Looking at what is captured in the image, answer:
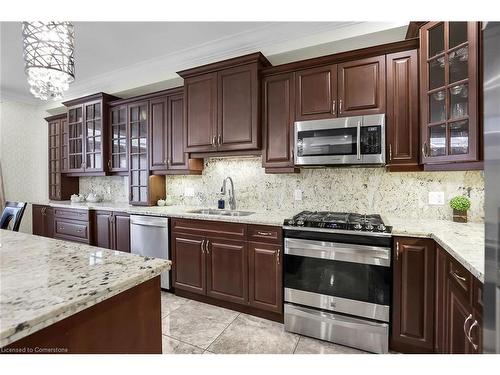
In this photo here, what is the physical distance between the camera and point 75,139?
3975 millimetres

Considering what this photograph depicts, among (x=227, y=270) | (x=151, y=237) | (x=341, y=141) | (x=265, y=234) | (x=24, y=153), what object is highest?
(x=24, y=153)

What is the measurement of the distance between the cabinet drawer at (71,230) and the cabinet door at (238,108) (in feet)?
7.51

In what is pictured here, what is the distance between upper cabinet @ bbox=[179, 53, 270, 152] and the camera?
253cm

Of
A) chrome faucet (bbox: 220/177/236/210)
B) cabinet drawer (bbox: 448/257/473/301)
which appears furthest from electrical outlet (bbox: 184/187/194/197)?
cabinet drawer (bbox: 448/257/473/301)

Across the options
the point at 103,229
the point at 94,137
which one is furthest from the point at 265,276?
the point at 94,137

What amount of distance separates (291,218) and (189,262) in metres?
1.20

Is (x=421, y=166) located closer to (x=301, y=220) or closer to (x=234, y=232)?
(x=301, y=220)

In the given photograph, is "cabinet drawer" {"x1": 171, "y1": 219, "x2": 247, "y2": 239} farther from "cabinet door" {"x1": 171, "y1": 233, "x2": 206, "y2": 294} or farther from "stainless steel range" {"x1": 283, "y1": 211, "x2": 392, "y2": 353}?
"stainless steel range" {"x1": 283, "y1": 211, "x2": 392, "y2": 353}

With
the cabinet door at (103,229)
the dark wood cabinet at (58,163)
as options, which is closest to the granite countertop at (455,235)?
the cabinet door at (103,229)

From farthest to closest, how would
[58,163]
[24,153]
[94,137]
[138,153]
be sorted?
[24,153] → [58,163] → [94,137] → [138,153]

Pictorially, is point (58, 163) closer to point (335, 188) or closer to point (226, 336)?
point (226, 336)

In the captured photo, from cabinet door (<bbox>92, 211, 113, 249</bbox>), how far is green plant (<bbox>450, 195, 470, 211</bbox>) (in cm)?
364

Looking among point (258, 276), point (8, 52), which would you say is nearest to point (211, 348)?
point (258, 276)

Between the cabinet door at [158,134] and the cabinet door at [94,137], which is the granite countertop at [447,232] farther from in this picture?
the cabinet door at [94,137]
